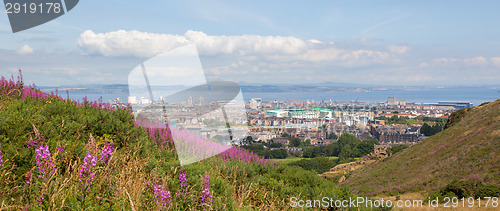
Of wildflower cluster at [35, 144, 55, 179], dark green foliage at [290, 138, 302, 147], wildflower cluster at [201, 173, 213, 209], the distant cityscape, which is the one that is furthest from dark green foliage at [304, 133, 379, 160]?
wildflower cluster at [35, 144, 55, 179]

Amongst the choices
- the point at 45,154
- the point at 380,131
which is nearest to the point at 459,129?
the point at 380,131

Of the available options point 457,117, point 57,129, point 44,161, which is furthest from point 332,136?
point 44,161

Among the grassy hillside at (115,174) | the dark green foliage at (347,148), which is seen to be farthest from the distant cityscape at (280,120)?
the dark green foliage at (347,148)

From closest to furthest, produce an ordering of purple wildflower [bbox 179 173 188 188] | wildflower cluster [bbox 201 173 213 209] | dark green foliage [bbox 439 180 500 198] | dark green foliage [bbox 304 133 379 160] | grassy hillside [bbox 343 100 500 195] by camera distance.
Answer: wildflower cluster [bbox 201 173 213 209] → purple wildflower [bbox 179 173 188 188] → dark green foliage [bbox 439 180 500 198] → grassy hillside [bbox 343 100 500 195] → dark green foliage [bbox 304 133 379 160]

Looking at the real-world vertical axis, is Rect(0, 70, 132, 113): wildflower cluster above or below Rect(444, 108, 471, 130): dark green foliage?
above

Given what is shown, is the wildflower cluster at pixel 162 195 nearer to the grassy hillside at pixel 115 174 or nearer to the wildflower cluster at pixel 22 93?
the grassy hillside at pixel 115 174

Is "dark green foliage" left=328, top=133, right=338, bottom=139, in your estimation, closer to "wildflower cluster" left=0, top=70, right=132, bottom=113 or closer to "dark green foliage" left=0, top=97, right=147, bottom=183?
"wildflower cluster" left=0, top=70, right=132, bottom=113

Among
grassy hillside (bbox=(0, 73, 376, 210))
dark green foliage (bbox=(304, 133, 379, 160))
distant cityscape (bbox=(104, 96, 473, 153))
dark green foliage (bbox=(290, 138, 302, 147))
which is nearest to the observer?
grassy hillside (bbox=(0, 73, 376, 210))
